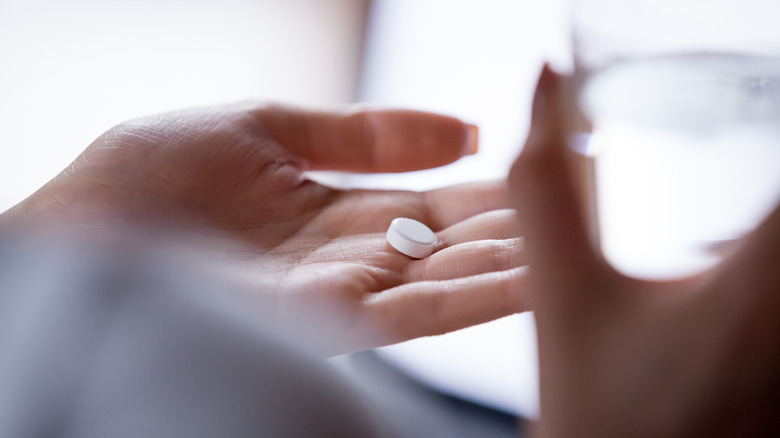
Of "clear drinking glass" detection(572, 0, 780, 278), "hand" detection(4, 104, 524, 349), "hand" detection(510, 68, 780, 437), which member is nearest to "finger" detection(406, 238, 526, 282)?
"hand" detection(4, 104, 524, 349)

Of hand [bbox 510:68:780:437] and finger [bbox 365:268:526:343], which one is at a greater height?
hand [bbox 510:68:780:437]

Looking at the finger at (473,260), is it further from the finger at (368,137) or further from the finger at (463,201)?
the finger at (368,137)

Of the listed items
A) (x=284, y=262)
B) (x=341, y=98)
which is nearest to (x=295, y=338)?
(x=284, y=262)

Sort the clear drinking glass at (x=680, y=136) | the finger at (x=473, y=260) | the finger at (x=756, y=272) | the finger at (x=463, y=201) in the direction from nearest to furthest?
the finger at (x=756, y=272) < the clear drinking glass at (x=680, y=136) < the finger at (x=473, y=260) < the finger at (x=463, y=201)

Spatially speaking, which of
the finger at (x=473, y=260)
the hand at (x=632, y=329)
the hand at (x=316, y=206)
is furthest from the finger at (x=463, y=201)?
the hand at (x=632, y=329)

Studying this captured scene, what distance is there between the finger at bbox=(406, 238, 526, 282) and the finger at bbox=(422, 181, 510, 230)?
0.16 metres

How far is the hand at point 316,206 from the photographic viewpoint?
0.75 metres

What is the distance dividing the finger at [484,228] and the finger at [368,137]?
0.16 meters

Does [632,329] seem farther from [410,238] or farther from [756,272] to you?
[410,238]

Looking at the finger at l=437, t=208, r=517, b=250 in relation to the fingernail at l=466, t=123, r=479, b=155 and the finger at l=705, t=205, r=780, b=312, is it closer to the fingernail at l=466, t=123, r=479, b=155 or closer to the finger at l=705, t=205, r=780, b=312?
the fingernail at l=466, t=123, r=479, b=155

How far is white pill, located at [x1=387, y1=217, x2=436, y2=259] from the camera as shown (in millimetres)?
854

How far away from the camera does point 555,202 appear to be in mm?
482

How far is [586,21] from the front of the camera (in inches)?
28.6

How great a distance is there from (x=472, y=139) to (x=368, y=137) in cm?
17
